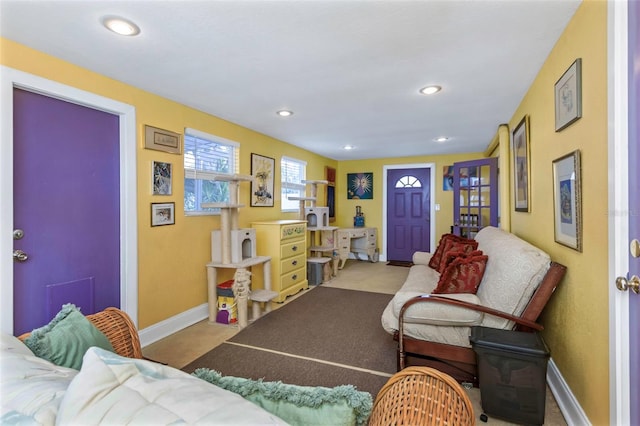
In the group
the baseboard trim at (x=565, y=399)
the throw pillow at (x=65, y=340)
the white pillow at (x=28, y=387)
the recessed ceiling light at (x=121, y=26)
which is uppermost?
the recessed ceiling light at (x=121, y=26)

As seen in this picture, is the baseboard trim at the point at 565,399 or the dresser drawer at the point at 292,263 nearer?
the baseboard trim at the point at 565,399

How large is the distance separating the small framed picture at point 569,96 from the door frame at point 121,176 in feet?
9.90

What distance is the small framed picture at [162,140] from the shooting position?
260cm

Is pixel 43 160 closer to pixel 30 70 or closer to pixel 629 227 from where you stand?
pixel 30 70

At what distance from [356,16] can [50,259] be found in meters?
2.45

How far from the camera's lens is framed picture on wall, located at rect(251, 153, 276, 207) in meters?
3.96

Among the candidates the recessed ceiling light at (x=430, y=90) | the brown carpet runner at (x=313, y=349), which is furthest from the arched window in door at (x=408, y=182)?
the recessed ceiling light at (x=430, y=90)

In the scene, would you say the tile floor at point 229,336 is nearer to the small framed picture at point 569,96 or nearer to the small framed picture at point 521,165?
the small framed picture at point 521,165

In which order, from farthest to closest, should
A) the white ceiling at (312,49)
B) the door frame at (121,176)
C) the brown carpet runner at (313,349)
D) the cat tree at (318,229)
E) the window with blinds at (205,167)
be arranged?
the cat tree at (318,229)
the window with blinds at (205,167)
the brown carpet runner at (313,349)
the door frame at (121,176)
the white ceiling at (312,49)

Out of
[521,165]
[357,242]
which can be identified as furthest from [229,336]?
[357,242]

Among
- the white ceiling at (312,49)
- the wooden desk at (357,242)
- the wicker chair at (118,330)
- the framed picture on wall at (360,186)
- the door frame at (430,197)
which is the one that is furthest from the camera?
the framed picture on wall at (360,186)

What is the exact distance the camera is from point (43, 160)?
6.50 feet

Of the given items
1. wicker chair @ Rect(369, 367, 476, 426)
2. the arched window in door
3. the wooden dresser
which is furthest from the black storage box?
the arched window in door

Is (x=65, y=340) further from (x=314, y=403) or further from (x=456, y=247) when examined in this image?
(x=456, y=247)
